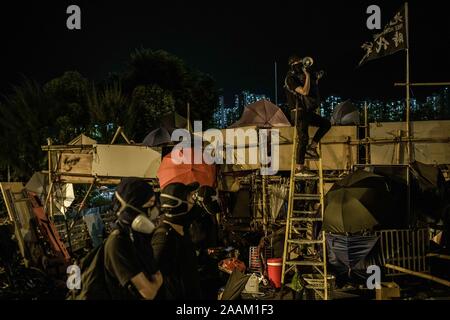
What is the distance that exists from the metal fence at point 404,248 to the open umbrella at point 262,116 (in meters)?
8.03

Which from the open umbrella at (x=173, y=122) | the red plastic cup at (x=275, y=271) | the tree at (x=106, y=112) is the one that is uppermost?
the tree at (x=106, y=112)

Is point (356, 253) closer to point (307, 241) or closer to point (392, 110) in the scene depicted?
point (307, 241)

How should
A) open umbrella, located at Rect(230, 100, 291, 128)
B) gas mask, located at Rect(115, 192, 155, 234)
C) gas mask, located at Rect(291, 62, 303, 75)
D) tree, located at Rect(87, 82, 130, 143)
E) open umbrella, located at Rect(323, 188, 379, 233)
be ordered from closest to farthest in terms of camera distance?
gas mask, located at Rect(115, 192, 155, 234)
gas mask, located at Rect(291, 62, 303, 75)
open umbrella, located at Rect(323, 188, 379, 233)
open umbrella, located at Rect(230, 100, 291, 128)
tree, located at Rect(87, 82, 130, 143)

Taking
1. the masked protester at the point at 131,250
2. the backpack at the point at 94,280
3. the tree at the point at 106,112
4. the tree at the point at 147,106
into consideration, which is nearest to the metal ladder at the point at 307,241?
the masked protester at the point at 131,250

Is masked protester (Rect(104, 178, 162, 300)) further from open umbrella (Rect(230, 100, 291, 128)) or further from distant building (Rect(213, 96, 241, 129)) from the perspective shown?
distant building (Rect(213, 96, 241, 129))

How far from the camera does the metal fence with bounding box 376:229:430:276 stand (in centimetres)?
1055

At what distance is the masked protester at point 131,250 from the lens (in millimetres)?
3818

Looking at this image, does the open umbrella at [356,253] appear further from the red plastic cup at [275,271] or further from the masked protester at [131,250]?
the masked protester at [131,250]

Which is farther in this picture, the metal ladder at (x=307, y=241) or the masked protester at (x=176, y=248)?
the metal ladder at (x=307, y=241)

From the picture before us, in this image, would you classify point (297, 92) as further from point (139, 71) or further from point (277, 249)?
point (139, 71)

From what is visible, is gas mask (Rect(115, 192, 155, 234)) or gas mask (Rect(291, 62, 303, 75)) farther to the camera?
gas mask (Rect(291, 62, 303, 75))

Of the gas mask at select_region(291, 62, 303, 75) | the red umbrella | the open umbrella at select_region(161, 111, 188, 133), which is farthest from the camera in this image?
the open umbrella at select_region(161, 111, 188, 133)

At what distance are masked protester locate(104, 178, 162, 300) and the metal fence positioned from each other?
7665mm

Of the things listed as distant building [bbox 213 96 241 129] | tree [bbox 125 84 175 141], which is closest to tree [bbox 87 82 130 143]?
tree [bbox 125 84 175 141]
